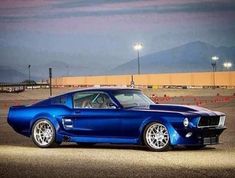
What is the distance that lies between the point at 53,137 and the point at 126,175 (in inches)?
182

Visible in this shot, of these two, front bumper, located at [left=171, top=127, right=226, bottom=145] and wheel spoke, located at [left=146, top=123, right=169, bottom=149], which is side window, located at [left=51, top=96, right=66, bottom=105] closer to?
wheel spoke, located at [left=146, top=123, right=169, bottom=149]

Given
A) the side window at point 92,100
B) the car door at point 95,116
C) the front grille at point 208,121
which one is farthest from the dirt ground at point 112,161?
the side window at point 92,100

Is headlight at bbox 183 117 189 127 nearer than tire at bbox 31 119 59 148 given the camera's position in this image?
Yes

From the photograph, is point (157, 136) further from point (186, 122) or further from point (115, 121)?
point (115, 121)

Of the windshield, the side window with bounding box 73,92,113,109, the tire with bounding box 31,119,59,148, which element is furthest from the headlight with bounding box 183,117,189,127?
the tire with bounding box 31,119,59,148

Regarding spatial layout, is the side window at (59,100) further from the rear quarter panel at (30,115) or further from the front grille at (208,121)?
the front grille at (208,121)

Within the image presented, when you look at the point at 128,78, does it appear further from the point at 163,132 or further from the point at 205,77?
the point at 163,132

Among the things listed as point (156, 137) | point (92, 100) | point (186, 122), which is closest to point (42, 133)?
point (92, 100)

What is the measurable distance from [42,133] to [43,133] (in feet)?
0.08

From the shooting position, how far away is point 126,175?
9727 mm

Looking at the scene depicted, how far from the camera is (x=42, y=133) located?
1428cm

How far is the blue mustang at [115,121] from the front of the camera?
504 inches

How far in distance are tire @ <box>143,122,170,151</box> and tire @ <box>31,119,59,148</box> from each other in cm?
236

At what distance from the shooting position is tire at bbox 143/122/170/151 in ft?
42.1
